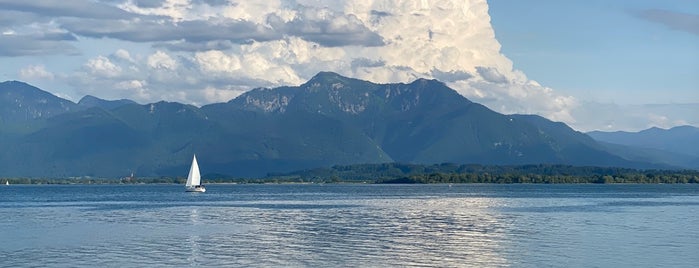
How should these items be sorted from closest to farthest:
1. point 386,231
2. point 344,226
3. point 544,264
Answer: point 544,264 < point 386,231 < point 344,226

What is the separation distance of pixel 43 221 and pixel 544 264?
6144cm

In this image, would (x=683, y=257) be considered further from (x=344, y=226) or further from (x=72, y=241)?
(x=72, y=241)

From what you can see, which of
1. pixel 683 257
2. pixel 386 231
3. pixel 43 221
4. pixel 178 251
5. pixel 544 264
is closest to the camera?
pixel 544 264

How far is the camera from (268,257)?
6191 cm

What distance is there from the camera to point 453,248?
66562mm

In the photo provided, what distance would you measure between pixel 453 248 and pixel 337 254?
8285 millimetres

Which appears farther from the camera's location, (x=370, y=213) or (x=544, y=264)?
(x=370, y=213)

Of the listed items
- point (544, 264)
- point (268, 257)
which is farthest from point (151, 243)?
point (544, 264)

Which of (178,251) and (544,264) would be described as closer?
(544,264)

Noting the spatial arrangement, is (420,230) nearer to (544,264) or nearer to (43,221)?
(544,264)

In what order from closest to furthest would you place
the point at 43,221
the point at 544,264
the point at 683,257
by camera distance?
the point at 544,264, the point at 683,257, the point at 43,221

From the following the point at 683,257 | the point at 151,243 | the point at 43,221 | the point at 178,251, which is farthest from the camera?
the point at 43,221

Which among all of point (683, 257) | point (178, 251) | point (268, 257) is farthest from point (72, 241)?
point (683, 257)

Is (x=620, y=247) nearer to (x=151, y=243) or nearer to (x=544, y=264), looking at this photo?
(x=544, y=264)
